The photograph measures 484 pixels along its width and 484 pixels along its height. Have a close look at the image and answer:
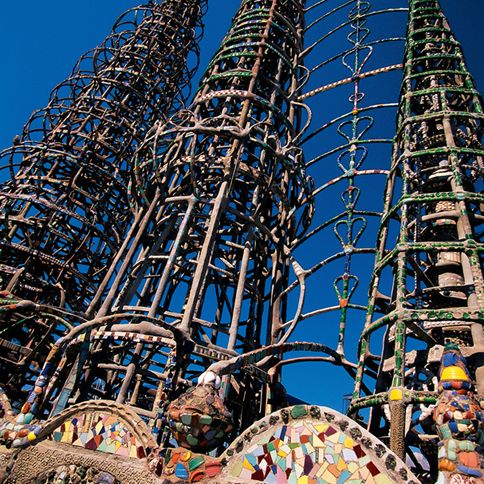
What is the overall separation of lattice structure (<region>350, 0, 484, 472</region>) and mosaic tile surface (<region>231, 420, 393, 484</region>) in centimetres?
244

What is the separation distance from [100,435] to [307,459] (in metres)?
2.14

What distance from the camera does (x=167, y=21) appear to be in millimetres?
21984

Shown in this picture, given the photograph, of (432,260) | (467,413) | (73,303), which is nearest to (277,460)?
(467,413)

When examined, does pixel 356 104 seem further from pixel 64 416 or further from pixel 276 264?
pixel 64 416

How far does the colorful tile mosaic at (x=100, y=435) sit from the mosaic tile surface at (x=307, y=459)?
115cm

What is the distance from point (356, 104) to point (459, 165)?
698 centimetres

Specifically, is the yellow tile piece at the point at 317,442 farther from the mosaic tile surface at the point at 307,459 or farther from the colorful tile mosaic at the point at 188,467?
the colorful tile mosaic at the point at 188,467

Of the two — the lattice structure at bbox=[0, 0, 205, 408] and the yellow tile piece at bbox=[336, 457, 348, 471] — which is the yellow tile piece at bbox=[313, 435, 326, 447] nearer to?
the yellow tile piece at bbox=[336, 457, 348, 471]

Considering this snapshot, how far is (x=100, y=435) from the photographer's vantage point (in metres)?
4.53

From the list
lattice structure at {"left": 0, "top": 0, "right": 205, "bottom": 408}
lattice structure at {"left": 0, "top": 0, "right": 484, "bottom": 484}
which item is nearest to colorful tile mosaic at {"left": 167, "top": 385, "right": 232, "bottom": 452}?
lattice structure at {"left": 0, "top": 0, "right": 484, "bottom": 484}

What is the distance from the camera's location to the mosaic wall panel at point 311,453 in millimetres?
3307

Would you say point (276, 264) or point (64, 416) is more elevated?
point (276, 264)

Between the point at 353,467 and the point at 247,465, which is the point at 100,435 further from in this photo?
the point at 353,467

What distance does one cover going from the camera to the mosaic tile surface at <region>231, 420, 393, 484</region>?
3342 millimetres
